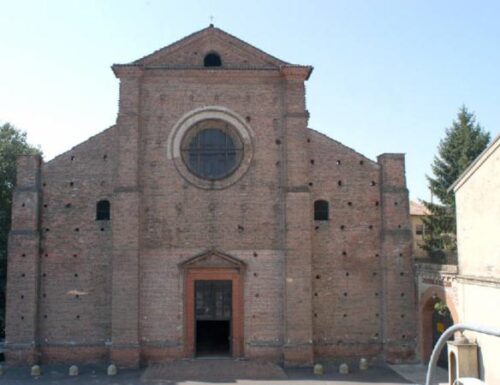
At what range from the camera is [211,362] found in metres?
19.2

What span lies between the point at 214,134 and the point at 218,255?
14.5ft

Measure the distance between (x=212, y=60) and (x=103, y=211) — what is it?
6.85 metres

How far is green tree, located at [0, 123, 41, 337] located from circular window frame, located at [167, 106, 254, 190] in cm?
822

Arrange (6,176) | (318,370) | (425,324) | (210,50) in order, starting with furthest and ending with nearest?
(6,176), (210,50), (425,324), (318,370)

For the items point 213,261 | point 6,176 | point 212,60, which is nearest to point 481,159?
point 213,261

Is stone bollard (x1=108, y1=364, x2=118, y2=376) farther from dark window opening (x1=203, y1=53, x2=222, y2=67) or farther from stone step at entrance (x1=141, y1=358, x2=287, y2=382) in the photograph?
dark window opening (x1=203, y1=53, x2=222, y2=67)

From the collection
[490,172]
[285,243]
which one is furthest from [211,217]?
[490,172]

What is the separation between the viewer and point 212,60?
2105cm

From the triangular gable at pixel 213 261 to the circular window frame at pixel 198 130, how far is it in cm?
237

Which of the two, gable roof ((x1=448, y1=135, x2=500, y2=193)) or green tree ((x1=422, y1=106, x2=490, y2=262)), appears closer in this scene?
gable roof ((x1=448, y1=135, x2=500, y2=193))

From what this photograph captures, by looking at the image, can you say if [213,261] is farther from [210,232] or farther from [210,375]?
[210,375]

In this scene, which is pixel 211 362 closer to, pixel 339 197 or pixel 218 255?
pixel 218 255

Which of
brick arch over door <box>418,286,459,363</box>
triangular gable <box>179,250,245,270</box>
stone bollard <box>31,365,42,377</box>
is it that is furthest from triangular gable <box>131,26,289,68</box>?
stone bollard <box>31,365,42,377</box>

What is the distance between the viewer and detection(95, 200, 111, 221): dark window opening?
2038cm
